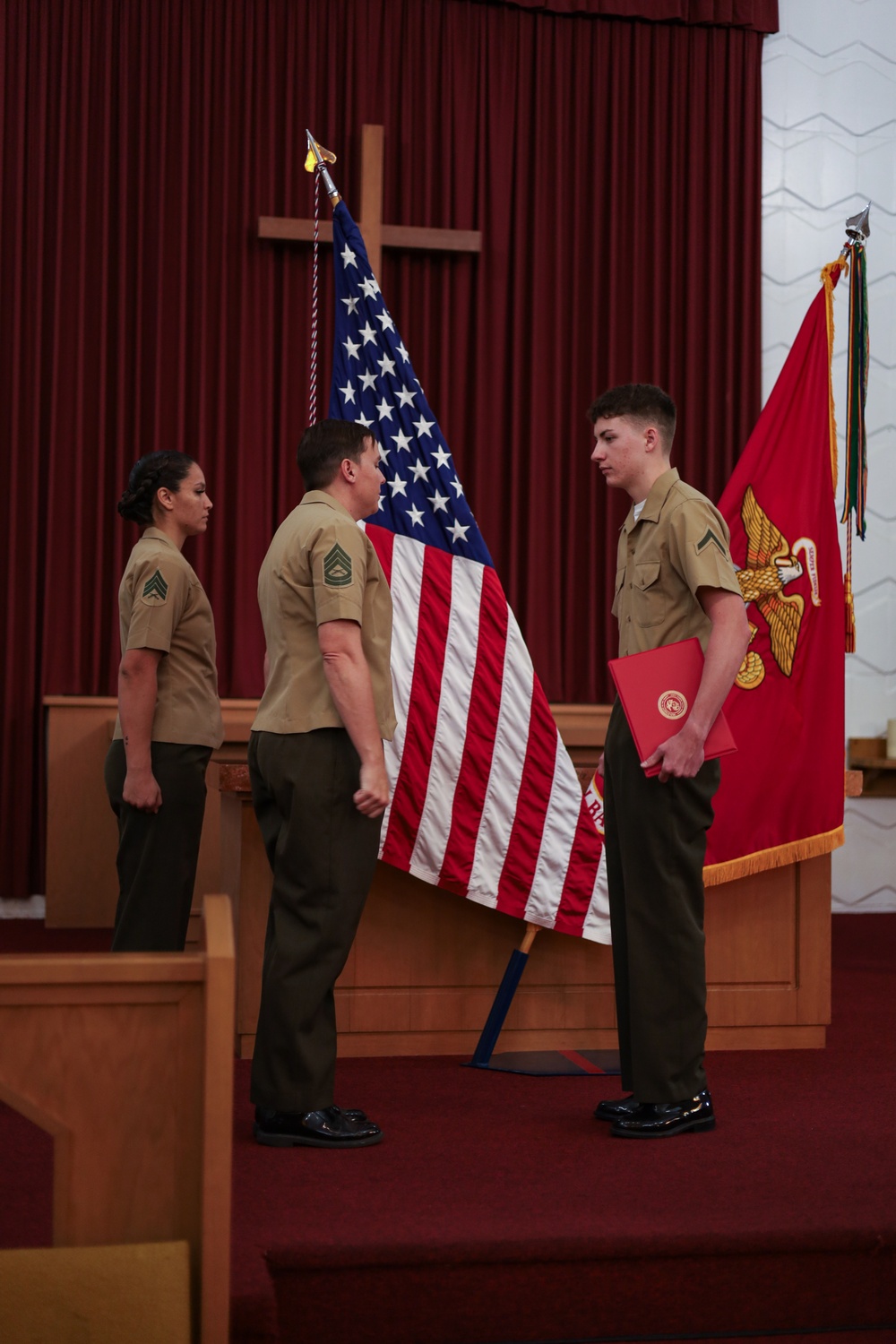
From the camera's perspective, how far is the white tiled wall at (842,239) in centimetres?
518

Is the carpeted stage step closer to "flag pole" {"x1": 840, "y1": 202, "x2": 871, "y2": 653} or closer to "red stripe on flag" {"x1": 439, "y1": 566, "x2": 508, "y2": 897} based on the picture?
"red stripe on flag" {"x1": 439, "y1": 566, "x2": 508, "y2": 897}

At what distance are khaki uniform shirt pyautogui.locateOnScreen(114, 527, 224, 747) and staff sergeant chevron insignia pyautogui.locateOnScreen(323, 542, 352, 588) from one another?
54 centimetres

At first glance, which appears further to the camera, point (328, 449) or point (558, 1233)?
point (328, 449)

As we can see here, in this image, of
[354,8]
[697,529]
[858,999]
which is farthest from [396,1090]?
[354,8]

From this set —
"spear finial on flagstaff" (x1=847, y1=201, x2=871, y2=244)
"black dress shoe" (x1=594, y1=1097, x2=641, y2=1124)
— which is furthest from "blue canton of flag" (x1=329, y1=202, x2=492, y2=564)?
"black dress shoe" (x1=594, y1=1097, x2=641, y2=1124)

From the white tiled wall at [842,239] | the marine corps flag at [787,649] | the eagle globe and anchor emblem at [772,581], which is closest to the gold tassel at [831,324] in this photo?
the marine corps flag at [787,649]

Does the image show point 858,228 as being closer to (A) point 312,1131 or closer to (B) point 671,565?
(B) point 671,565

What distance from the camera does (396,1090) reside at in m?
2.54

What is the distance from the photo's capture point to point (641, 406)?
91.2 inches

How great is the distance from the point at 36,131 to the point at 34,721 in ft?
6.87

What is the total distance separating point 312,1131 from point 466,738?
3.01 feet

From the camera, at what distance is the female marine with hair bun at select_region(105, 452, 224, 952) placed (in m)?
2.54

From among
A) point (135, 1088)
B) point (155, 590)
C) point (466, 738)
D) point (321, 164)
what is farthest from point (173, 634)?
point (135, 1088)

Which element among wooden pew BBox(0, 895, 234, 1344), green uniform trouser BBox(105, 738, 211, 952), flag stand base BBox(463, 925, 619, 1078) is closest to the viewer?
wooden pew BBox(0, 895, 234, 1344)
